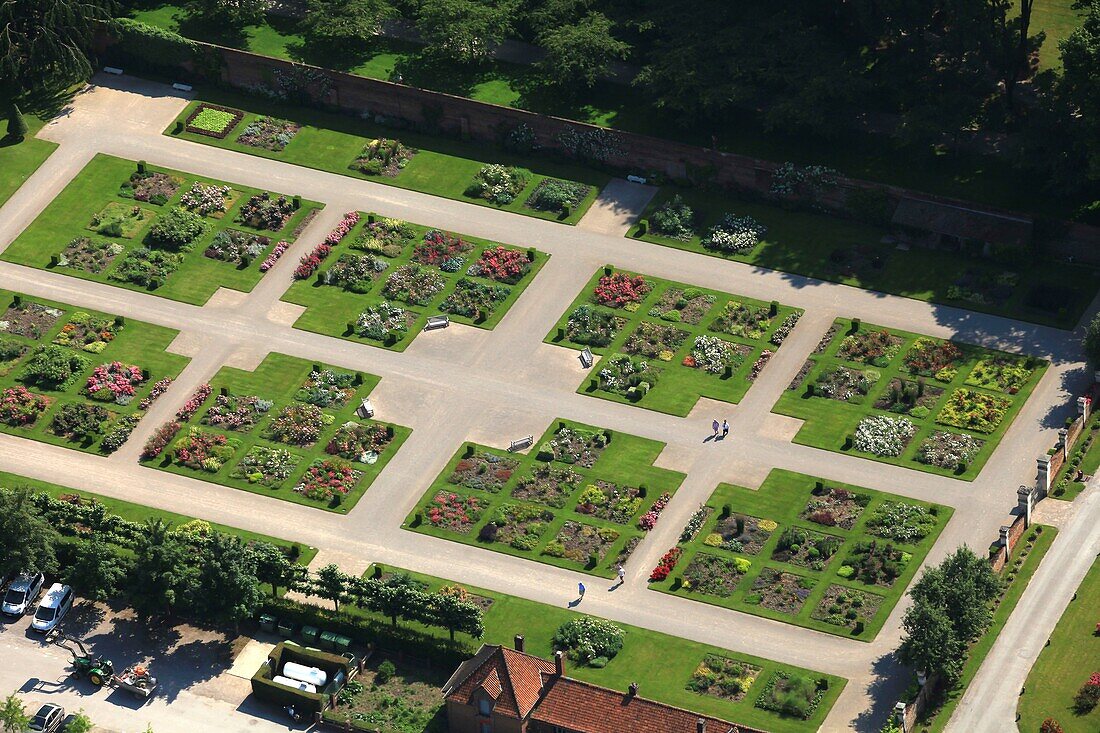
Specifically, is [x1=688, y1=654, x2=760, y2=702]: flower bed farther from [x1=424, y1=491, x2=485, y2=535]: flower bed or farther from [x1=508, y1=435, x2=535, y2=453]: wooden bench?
[x1=508, y1=435, x2=535, y2=453]: wooden bench

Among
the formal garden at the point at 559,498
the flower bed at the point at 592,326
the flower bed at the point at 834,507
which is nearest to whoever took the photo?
the flower bed at the point at 834,507

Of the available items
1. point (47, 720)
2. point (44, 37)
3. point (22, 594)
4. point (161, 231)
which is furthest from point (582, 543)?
point (44, 37)

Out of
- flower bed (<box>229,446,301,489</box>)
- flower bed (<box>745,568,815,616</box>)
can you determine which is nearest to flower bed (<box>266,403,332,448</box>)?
flower bed (<box>229,446,301,489</box>)

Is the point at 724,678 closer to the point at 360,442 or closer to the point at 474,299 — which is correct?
the point at 360,442

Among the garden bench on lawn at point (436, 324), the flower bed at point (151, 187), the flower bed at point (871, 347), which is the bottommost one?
the flower bed at point (871, 347)

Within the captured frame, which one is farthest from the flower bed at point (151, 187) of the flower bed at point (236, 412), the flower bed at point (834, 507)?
the flower bed at point (834, 507)

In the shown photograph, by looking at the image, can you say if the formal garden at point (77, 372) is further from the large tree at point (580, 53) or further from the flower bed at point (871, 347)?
the flower bed at point (871, 347)

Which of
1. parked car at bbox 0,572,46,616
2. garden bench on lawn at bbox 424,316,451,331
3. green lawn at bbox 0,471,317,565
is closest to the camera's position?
parked car at bbox 0,572,46,616
